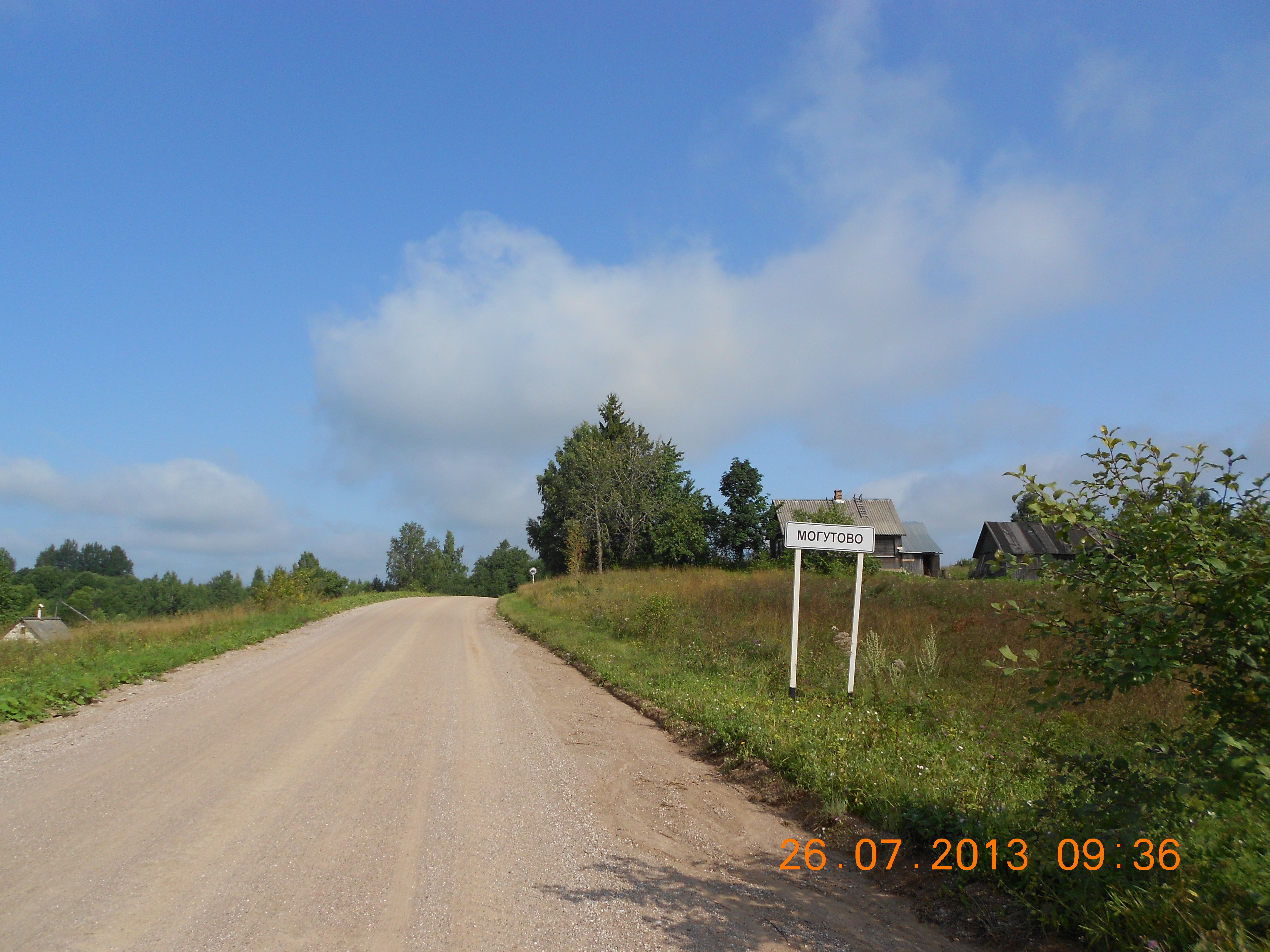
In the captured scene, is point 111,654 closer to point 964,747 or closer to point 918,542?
point 964,747

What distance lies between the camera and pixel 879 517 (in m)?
61.0

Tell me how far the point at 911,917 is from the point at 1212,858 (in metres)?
1.58

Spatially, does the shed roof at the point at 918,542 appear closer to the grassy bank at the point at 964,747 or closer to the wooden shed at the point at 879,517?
the wooden shed at the point at 879,517

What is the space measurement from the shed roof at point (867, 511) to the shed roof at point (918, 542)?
860 mm

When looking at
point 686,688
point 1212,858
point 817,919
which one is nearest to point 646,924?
point 817,919

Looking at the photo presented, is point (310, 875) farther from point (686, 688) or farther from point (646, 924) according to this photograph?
point (686, 688)

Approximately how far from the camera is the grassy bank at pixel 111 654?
9.77 meters

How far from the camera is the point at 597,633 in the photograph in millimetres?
19109

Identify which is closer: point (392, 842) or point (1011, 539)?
point (392, 842)

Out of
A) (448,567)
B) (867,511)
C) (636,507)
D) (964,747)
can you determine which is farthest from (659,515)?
(448,567)

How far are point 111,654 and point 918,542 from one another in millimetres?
59338
